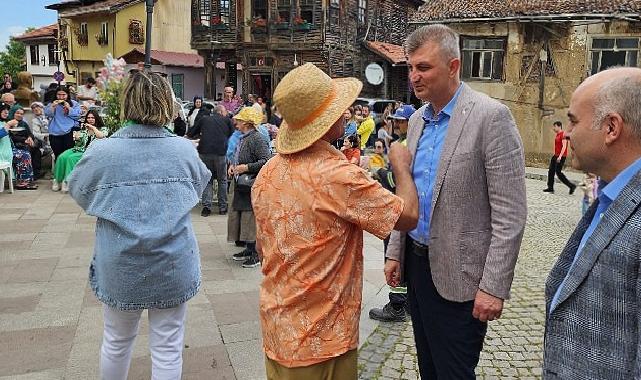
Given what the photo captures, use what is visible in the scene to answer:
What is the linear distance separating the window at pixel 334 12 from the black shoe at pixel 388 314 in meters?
21.2

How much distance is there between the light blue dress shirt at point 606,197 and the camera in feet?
4.69

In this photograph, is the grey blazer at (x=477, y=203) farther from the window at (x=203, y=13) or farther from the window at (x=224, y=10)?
the window at (x=203, y=13)

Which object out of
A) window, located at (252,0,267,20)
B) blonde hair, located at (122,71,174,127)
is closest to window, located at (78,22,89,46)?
window, located at (252,0,267,20)

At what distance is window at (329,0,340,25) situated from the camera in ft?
78.3

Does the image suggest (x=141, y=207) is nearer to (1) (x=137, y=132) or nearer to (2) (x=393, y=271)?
(1) (x=137, y=132)

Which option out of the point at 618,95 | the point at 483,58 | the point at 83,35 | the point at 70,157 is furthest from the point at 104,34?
the point at 618,95

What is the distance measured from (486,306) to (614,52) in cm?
1689

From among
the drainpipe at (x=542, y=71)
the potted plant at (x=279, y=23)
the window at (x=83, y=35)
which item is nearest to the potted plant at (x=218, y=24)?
the potted plant at (x=279, y=23)

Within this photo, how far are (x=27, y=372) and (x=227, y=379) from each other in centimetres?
132

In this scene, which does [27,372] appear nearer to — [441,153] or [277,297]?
[277,297]

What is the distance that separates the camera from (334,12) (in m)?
24.1

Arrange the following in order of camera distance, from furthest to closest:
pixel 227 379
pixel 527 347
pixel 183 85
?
1. pixel 183 85
2. pixel 527 347
3. pixel 227 379

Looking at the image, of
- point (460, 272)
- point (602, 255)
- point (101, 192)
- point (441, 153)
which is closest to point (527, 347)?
point (460, 272)

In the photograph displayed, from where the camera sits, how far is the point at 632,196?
4.46 feet
